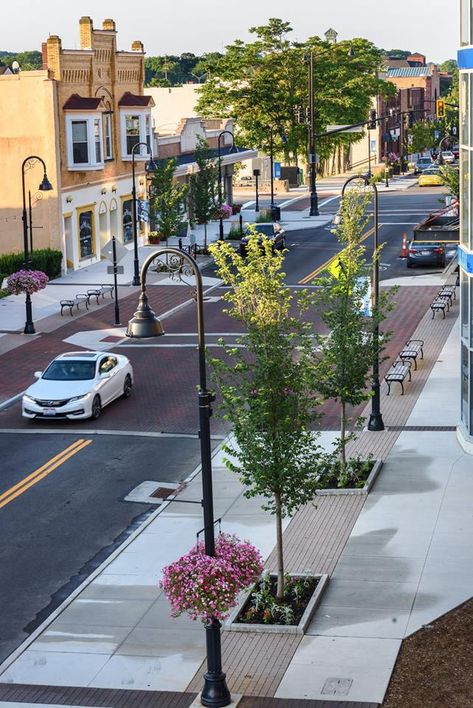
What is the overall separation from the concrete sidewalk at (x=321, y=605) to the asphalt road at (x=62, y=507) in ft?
1.46

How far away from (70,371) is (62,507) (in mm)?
8382

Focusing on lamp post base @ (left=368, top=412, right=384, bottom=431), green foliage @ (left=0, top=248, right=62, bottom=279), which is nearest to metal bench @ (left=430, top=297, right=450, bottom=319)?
lamp post base @ (left=368, top=412, right=384, bottom=431)

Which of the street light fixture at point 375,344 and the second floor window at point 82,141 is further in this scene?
the second floor window at point 82,141

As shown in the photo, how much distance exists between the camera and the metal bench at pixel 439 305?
145 ft

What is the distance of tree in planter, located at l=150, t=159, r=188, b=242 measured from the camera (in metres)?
62.5

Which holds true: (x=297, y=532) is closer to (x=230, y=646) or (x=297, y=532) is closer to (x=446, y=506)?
(x=446, y=506)

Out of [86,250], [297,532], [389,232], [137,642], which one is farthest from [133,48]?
[137,642]

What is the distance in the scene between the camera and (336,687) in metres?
16.4

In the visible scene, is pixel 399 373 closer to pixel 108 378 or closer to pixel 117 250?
pixel 108 378

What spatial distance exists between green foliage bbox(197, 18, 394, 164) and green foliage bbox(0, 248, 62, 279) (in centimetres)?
5134

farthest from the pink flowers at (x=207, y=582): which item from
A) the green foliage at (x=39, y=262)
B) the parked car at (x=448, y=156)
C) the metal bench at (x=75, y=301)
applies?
the parked car at (x=448, y=156)

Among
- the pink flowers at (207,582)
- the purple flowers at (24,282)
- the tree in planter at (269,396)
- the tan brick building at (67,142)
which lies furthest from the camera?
the tan brick building at (67,142)

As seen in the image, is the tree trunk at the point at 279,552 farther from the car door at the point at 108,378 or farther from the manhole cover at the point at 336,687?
the car door at the point at 108,378

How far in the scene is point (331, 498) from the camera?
25.0 metres
